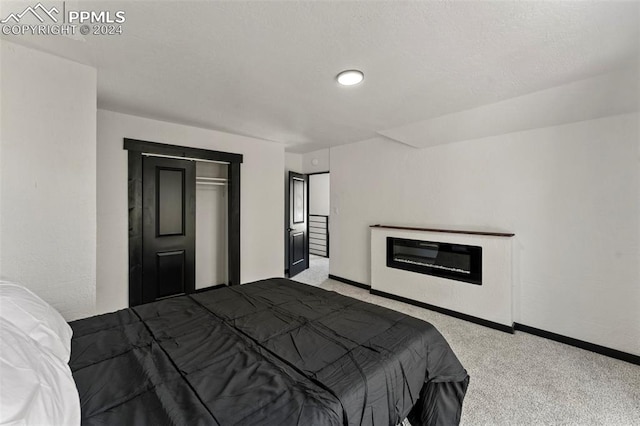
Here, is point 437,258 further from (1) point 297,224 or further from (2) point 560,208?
(1) point 297,224

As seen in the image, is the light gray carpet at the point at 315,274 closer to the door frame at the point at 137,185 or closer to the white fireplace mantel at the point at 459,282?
the white fireplace mantel at the point at 459,282

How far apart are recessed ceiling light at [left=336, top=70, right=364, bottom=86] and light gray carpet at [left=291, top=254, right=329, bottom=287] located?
3.36 m


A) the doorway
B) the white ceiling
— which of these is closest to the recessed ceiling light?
the white ceiling

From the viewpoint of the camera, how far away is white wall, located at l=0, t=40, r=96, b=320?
1743 millimetres

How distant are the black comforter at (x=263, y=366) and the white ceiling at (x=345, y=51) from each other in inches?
68.9

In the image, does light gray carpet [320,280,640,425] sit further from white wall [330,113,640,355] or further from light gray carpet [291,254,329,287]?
light gray carpet [291,254,329,287]

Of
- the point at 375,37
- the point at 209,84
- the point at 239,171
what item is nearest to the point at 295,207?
the point at 239,171

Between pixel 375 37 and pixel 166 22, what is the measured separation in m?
1.23

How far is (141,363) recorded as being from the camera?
48.1 inches

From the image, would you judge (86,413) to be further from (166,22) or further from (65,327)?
(166,22)

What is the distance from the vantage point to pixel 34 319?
1.14 m

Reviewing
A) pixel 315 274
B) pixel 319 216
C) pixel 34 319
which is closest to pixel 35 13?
pixel 34 319

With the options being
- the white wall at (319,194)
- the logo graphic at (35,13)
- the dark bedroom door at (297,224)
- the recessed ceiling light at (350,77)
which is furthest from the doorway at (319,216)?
the logo graphic at (35,13)

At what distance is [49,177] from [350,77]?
2275 millimetres
